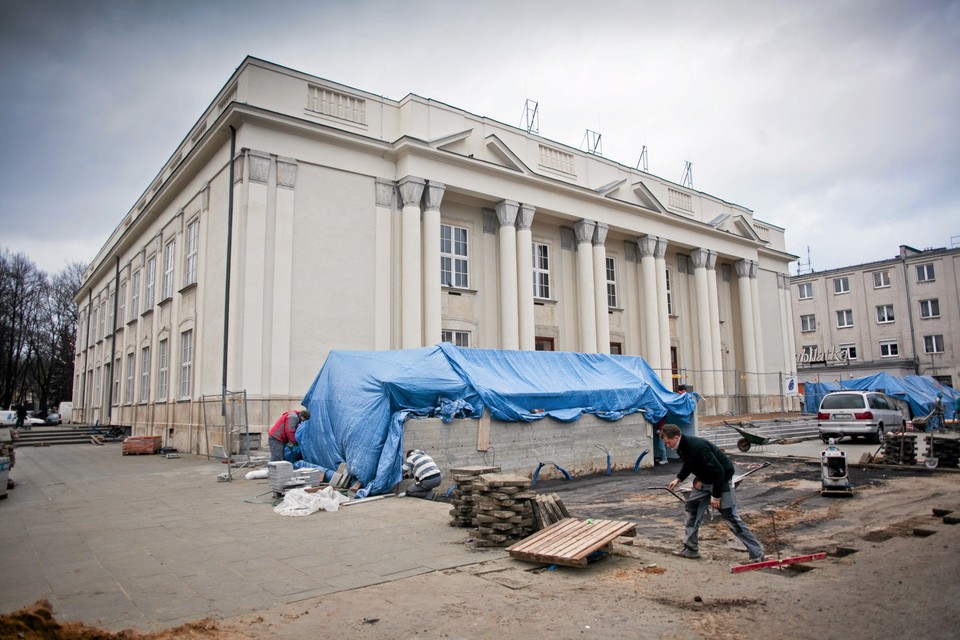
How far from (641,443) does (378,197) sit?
11570mm

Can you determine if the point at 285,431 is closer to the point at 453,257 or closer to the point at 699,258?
the point at 453,257

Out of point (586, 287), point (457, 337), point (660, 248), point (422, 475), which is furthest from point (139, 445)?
point (660, 248)

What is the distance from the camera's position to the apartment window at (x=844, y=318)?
49.9 m

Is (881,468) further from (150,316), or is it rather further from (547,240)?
(150,316)

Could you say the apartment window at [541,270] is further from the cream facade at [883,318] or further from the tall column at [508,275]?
the cream facade at [883,318]

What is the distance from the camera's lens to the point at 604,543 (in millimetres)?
6461

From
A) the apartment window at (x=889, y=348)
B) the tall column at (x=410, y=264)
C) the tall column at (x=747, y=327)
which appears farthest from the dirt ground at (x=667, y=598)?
the apartment window at (x=889, y=348)

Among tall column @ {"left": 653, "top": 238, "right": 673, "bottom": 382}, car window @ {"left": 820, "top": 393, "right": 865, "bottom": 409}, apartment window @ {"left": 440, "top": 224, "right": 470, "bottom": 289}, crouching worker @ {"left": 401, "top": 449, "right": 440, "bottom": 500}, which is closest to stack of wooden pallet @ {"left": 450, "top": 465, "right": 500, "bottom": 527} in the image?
crouching worker @ {"left": 401, "top": 449, "right": 440, "bottom": 500}

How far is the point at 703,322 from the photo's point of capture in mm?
30734

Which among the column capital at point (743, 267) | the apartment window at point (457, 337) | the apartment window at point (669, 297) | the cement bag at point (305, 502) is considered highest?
the column capital at point (743, 267)

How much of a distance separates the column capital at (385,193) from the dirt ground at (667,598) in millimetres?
15134

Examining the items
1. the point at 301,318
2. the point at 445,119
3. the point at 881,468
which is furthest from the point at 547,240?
the point at 881,468

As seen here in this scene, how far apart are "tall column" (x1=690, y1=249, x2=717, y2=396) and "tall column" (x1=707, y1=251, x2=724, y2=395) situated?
14 cm

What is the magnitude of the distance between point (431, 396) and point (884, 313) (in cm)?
4806
